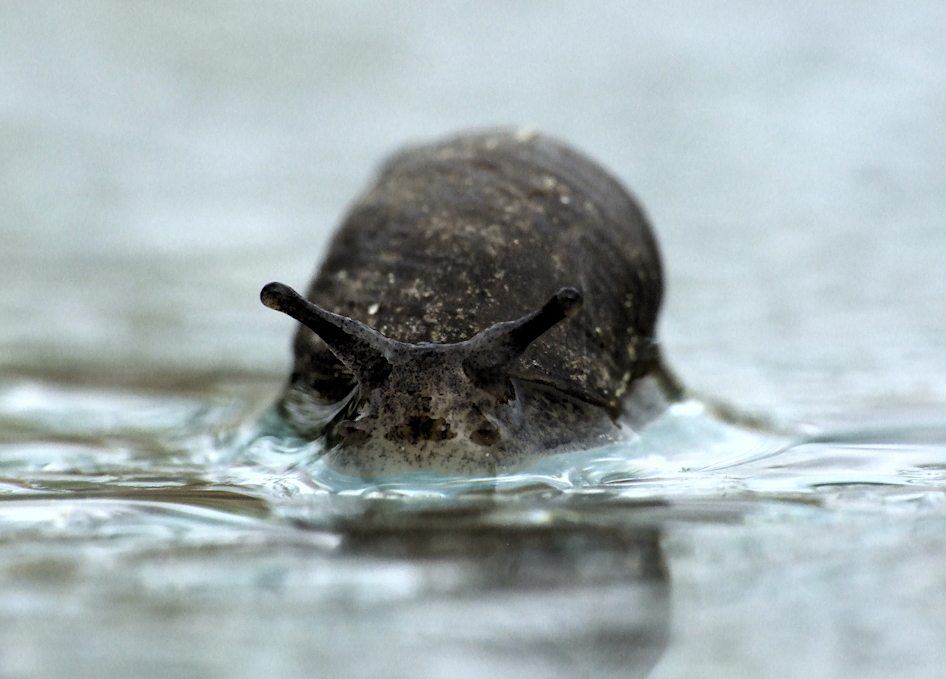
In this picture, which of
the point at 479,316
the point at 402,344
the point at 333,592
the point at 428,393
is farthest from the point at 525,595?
the point at 479,316

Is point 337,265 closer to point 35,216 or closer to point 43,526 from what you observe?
point 43,526

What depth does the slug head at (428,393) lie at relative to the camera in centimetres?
314

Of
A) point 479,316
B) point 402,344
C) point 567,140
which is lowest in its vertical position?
point 402,344

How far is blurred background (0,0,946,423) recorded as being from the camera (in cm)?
573

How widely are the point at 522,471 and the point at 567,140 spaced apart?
6.82 metres

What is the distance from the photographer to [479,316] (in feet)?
11.7

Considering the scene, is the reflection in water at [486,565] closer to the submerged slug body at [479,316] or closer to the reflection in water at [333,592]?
the reflection in water at [333,592]

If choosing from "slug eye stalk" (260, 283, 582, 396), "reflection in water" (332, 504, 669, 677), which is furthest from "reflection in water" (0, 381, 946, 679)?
"slug eye stalk" (260, 283, 582, 396)

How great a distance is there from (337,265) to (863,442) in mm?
1687

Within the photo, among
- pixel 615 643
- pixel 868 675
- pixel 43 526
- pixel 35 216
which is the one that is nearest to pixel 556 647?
pixel 615 643

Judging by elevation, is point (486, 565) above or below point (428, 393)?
below

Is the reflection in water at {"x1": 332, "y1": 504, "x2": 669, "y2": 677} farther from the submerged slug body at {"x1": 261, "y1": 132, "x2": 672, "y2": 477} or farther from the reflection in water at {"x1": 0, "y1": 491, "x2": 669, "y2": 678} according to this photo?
the submerged slug body at {"x1": 261, "y1": 132, "x2": 672, "y2": 477}

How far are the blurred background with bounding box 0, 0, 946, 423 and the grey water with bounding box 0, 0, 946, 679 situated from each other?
0.11ft

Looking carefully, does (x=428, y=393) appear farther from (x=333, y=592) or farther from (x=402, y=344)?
(x=333, y=592)
